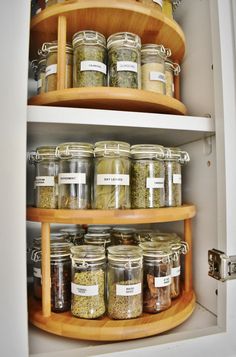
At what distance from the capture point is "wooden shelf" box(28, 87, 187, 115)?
646 mm

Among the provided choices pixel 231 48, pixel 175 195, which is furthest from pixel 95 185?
pixel 231 48

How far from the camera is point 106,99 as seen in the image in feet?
2.16

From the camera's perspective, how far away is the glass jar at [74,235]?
861 mm

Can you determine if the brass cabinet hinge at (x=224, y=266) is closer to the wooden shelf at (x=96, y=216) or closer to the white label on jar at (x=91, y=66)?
the wooden shelf at (x=96, y=216)

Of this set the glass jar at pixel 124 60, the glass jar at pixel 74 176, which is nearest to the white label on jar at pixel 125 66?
the glass jar at pixel 124 60

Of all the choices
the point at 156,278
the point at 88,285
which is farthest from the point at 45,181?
the point at 156,278

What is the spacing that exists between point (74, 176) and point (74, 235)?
0.95 feet

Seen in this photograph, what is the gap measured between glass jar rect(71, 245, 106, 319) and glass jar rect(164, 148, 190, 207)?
0.25m

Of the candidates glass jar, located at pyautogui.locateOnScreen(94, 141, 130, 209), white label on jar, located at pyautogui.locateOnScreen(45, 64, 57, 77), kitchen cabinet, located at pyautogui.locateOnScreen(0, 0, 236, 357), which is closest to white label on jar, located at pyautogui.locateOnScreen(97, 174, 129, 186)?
glass jar, located at pyautogui.locateOnScreen(94, 141, 130, 209)

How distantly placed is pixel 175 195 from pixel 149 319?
33 cm

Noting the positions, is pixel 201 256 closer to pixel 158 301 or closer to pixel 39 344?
pixel 158 301

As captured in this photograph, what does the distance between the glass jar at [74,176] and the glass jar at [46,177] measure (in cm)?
3

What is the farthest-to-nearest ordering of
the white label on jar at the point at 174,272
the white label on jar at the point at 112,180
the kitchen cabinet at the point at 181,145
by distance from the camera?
1. the white label on jar at the point at 174,272
2. the white label on jar at the point at 112,180
3. the kitchen cabinet at the point at 181,145

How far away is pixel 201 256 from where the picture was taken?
2.58 ft
